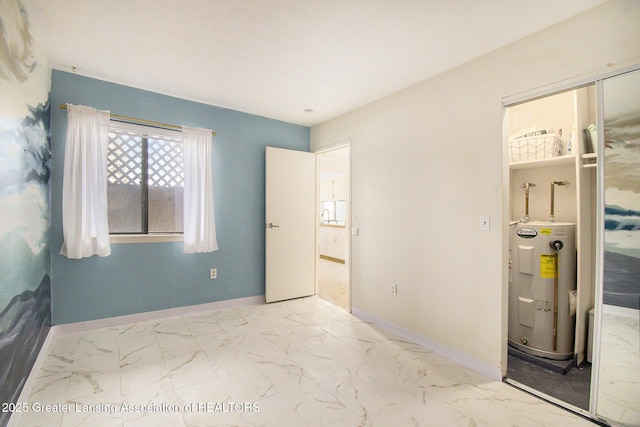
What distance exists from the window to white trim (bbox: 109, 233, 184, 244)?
133 millimetres

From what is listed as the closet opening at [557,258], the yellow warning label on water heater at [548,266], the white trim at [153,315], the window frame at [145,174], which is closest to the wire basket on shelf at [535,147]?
the closet opening at [557,258]

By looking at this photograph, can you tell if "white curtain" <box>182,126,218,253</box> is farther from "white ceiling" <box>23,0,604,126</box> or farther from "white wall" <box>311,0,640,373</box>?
"white wall" <box>311,0,640,373</box>

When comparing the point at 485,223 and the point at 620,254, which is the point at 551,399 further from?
the point at 485,223

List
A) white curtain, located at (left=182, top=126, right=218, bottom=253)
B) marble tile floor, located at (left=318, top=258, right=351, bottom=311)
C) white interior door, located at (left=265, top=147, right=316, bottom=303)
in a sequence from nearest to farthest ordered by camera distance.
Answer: white curtain, located at (left=182, top=126, right=218, bottom=253)
white interior door, located at (left=265, top=147, right=316, bottom=303)
marble tile floor, located at (left=318, top=258, right=351, bottom=311)

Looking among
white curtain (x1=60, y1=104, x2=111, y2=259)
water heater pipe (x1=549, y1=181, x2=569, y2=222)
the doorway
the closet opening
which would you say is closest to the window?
white curtain (x1=60, y1=104, x2=111, y2=259)

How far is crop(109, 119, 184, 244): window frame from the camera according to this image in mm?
2867

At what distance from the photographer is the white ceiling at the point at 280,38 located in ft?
5.65

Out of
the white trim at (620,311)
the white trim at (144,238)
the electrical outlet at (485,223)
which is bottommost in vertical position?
the white trim at (620,311)

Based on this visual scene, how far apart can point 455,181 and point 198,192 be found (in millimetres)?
2692

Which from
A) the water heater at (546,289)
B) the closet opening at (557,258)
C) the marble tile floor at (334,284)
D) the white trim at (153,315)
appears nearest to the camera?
the closet opening at (557,258)

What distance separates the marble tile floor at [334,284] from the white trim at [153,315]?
3.36ft

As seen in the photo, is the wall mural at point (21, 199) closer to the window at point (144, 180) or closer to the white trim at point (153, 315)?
the white trim at point (153, 315)

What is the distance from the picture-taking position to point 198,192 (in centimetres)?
319

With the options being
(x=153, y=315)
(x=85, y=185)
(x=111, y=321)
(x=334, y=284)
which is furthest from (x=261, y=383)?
(x=334, y=284)
